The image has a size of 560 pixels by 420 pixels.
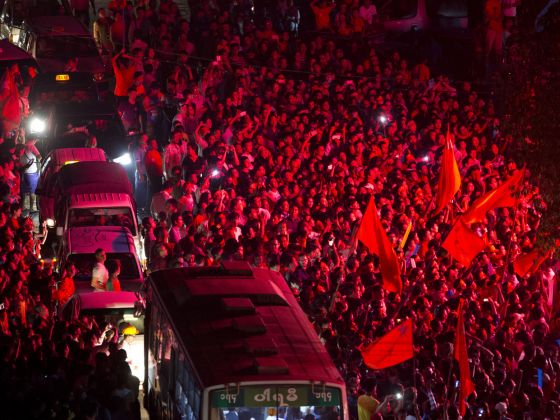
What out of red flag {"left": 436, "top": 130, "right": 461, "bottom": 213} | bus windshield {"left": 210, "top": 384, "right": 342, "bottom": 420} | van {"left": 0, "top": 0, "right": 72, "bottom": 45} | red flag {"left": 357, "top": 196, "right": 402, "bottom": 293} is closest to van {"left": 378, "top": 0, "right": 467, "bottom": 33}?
van {"left": 0, "top": 0, "right": 72, "bottom": 45}

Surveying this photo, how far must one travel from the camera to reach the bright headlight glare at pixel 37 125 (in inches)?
984

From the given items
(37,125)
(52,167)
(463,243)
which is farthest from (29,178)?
(463,243)

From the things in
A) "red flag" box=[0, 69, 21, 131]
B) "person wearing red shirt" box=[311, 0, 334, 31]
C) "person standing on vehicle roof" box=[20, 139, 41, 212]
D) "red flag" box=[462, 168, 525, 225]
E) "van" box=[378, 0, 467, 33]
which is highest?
"van" box=[378, 0, 467, 33]

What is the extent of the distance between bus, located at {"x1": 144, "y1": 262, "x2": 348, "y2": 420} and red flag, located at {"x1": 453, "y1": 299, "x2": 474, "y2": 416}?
7.13 ft

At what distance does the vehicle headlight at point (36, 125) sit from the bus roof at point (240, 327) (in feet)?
28.9

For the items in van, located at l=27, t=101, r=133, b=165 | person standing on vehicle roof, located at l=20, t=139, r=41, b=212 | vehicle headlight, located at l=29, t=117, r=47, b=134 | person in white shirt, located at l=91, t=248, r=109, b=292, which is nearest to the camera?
person in white shirt, located at l=91, t=248, r=109, b=292

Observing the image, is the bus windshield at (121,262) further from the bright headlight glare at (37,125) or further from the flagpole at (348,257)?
the bright headlight glare at (37,125)

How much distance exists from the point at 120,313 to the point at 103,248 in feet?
7.07

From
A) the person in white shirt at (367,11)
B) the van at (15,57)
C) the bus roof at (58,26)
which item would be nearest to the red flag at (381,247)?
the van at (15,57)

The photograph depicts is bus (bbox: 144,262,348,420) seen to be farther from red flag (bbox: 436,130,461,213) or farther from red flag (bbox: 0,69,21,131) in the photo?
red flag (bbox: 0,69,21,131)

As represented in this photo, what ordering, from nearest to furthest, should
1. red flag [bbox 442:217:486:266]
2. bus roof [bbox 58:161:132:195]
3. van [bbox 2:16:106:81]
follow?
red flag [bbox 442:217:486:266] → bus roof [bbox 58:161:132:195] → van [bbox 2:16:106:81]

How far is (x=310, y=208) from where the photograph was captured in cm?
2144

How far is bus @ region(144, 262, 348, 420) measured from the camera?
539 inches

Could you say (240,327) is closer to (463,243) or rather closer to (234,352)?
(234,352)
